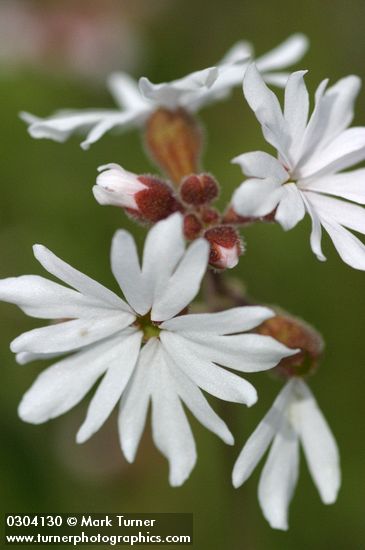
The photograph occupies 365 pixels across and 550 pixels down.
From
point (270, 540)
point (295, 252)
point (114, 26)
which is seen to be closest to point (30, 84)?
point (114, 26)

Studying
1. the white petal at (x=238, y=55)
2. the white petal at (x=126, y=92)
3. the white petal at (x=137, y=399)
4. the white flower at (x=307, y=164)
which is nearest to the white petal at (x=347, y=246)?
the white flower at (x=307, y=164)

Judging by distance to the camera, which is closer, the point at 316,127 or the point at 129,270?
the point at 129,270

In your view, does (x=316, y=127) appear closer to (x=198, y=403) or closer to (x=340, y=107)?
(x=340, y=107)

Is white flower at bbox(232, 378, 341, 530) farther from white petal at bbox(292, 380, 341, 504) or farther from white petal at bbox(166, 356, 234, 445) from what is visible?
white petal at bbox(166, 356, 234, 445)

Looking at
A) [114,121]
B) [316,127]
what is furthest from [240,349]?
[114,121]

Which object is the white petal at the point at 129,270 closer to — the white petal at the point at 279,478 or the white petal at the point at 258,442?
the white petal at the point at 258,442

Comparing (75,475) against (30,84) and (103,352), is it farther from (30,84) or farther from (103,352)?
(30,84)

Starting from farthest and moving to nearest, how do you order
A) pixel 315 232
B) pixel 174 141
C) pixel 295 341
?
pixel 174 141 → pixel 295 341 → pixel 315 232
